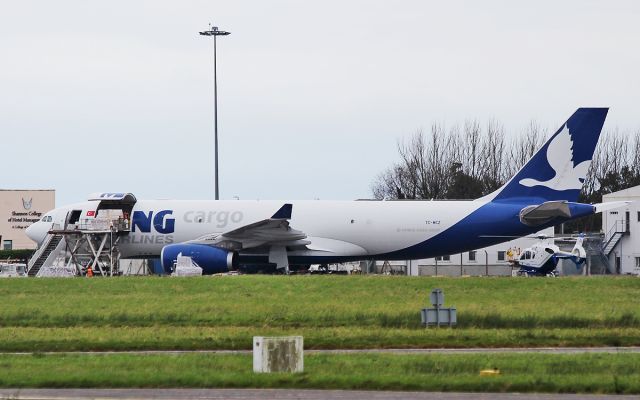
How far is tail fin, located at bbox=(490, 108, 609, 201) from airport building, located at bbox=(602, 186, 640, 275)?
21.2 metres

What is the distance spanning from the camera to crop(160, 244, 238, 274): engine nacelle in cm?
5150

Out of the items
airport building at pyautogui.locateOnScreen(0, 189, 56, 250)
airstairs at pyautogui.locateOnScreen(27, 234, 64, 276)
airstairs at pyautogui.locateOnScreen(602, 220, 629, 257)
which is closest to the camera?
airstairs at pyautogui.locateOnScreen(27, 234, 64, 276)

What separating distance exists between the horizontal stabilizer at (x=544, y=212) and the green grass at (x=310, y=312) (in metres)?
9.17

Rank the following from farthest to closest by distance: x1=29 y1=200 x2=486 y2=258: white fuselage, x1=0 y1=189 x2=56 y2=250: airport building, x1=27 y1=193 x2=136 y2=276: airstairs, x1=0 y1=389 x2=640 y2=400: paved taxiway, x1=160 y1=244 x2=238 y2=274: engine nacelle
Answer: x1=0 y1=189 x2=56 y2=250: airport building
x1=27 y1=193 x2=136 y2=276: airstairs
x1=29 y1=200 x2=486 y2=258: white fuselage
x1=160 y1=244 x2=238 y2=274: engine nacelle
x1=0 y1=389 x2=640 y2=400: paved taxiway

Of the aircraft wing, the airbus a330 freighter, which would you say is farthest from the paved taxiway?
the aircraft wing

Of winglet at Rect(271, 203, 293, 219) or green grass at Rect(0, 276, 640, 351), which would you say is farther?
winglet at Rect(271, 203, 293, 219)

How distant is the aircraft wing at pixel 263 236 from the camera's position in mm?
52656

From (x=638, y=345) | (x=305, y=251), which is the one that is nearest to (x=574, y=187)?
(x=305, y=251)

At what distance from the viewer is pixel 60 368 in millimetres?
20969

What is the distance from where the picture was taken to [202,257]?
51.8m

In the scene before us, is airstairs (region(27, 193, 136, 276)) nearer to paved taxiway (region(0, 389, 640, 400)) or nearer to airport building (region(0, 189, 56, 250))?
paved taxiway (region(0, 389, 640, 400))

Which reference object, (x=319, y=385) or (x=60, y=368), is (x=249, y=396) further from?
(x=60, y=368)

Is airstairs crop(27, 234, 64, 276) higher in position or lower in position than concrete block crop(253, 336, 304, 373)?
higher

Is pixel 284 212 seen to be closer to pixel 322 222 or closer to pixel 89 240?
pixel 322 222
